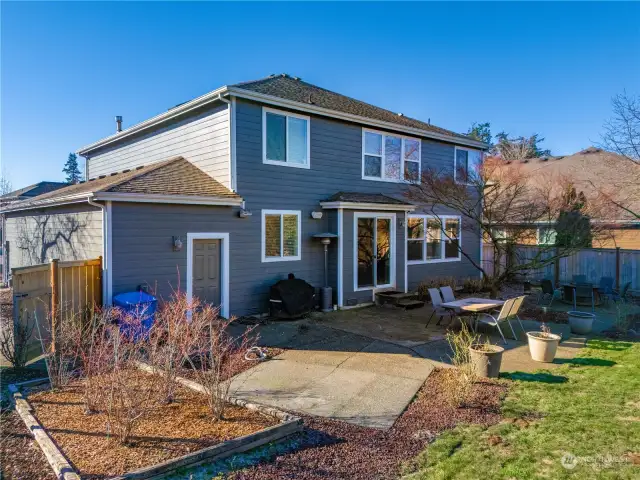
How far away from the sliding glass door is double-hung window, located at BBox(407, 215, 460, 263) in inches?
59.7

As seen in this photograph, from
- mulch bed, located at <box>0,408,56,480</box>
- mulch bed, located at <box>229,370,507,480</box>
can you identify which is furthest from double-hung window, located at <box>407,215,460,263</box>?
mulch bed, located at <box>0,408,56,480</box>

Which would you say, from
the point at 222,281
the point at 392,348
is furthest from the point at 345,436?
the point at 222,281

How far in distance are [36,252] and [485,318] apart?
43.9 ft

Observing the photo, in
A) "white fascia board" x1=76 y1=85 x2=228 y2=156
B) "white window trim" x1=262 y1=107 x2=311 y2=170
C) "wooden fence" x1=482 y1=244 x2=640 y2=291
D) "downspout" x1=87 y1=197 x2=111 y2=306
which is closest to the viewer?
"downspout" x1=87 y1=197 x2=111 y2=306

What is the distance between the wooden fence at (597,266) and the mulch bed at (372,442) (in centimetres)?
995

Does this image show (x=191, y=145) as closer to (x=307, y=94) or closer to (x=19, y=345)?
(x=307, y=94)

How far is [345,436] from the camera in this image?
423cm

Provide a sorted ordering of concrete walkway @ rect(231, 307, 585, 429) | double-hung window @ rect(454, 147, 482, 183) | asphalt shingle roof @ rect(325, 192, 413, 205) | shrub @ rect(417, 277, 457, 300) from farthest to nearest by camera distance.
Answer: double-hung window @ rect(454, 147, 482, 183) → shrub @ rect(417, 277, 457, 300) → asphalt shingle roof @ rect(325, 192, 413, 205) → concrete walkway @ rect(231, 307, 585, 429)

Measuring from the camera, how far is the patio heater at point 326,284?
37.3 feet

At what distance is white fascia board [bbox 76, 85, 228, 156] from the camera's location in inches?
401

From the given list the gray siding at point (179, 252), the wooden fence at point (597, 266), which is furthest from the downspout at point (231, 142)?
the wooden fence at point (597, 266)

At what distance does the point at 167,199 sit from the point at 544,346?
7.84 metres

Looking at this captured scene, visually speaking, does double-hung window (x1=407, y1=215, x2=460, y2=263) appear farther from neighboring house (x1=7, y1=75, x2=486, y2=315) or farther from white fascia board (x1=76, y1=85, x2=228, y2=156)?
white fascia board (x1=76, y1=85, x2=228, y2=156)

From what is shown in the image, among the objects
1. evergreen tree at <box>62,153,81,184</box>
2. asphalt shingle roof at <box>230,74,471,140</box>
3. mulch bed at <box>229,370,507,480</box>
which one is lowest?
mulch bed at <box>229,370,507,480</box>
